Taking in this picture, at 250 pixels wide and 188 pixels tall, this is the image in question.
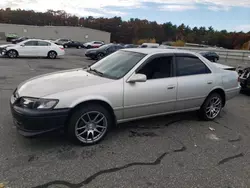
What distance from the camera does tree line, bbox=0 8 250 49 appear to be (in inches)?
3219

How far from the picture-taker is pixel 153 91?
13.7 ft

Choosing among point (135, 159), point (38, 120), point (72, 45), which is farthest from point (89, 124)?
point (72, 45)

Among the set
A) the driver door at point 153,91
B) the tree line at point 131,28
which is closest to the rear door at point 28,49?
the driver door at point 153,91

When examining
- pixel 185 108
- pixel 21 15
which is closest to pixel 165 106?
pixel 185 108

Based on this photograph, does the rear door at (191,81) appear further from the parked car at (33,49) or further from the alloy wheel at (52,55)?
the alloy wheel at (52,55)

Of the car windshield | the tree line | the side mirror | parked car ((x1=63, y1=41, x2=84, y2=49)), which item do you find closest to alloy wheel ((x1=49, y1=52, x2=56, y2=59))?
the car windshield

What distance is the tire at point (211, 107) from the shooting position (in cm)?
507

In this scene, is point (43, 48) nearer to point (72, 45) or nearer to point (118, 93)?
point (118, 93)

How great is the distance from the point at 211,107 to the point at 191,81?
0.95m

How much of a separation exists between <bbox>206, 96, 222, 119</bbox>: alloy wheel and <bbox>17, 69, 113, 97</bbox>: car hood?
251 cm

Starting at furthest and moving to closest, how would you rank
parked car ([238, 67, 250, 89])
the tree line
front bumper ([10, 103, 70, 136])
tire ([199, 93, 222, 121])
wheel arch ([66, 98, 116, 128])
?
1. the tree line
2. parked car ([238, 67, 250, 89])
3. tire ([199, 93, 222, 121])
4. wheel arch ([66, 98, 116, 128])
5. front bumper ([10, 103, 70, 136])

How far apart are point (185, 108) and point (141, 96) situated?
1223 millimetres

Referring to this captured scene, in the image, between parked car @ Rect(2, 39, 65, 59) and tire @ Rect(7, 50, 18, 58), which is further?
parked car @ Rect(2, 39, 65, 59)

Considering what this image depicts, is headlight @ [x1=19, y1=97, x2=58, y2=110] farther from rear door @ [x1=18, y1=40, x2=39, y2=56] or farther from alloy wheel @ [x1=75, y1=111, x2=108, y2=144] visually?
rear door @ [x1=18, y1=40, x2=39, y2=56]
